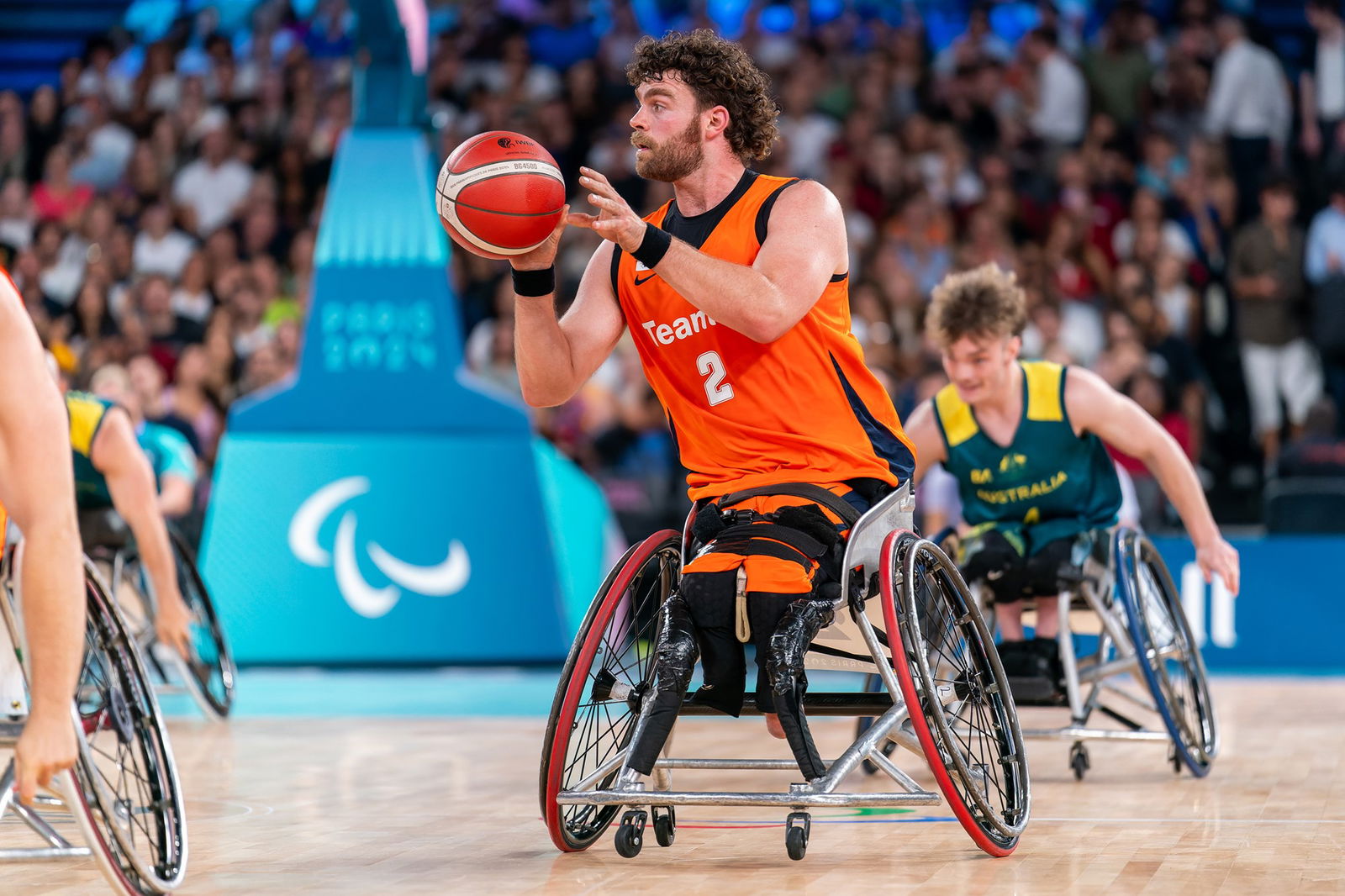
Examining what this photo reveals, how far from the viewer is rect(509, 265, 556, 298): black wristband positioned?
13.0 feet

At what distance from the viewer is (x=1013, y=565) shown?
5.54m

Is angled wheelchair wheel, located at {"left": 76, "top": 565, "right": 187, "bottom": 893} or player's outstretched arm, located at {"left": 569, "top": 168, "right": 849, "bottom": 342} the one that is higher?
player's outstretched arm, located at {"left": 569, "top": 168, "right": 849, "bottom": 342}

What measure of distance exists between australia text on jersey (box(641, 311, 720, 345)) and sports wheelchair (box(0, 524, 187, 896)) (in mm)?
1386

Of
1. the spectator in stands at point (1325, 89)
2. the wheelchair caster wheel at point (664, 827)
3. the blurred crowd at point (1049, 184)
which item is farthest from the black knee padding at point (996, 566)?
the spectator in stands at point (1325, 89)

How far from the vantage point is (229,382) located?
1124 cm

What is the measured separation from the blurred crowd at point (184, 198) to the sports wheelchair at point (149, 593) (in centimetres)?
343

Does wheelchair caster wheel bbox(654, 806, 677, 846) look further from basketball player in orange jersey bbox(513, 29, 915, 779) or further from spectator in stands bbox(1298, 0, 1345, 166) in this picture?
spectator in stands bbox(1298, 0, 1345, 166)

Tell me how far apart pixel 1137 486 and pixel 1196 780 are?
4745 mm

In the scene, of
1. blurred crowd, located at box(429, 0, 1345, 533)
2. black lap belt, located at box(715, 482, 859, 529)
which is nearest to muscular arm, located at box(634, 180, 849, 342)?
black lap belt, located at box(715, 482, 859, 529)

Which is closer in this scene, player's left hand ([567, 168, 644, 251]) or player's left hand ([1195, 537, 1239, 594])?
player's left hand ([567, 168, 644, 251])

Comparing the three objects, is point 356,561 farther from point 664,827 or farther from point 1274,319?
point 1274,319

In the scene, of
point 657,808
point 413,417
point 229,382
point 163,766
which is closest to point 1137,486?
point 413,417

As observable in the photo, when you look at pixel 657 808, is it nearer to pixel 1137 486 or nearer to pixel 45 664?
pixel 45 664

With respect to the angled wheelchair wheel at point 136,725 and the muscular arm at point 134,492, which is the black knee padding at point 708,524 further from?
the muscular arm at point 134,492
